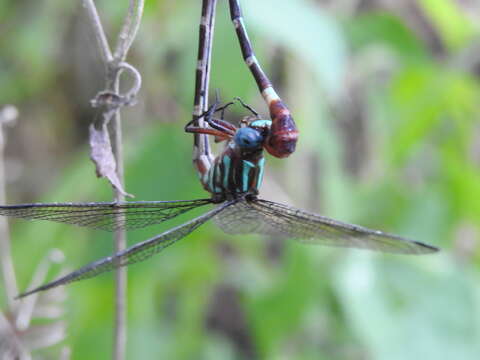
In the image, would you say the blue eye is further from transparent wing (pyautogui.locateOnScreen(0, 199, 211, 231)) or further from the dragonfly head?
transparent wing (pyautogui.locateOnScreen(0, 199, 211, 231))

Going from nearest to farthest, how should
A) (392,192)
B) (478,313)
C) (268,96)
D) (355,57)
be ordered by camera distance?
(268,96)
(478,313)
(392,192)
(355,57)

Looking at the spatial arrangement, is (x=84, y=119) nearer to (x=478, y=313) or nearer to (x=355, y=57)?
(x=355, y=57)

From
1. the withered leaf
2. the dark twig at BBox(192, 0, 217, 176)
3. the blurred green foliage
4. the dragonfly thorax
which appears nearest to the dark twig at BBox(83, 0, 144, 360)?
the withered leaf

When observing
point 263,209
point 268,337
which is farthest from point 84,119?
point 263,209

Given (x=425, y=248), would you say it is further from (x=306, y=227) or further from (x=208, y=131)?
(x=208, y=131)

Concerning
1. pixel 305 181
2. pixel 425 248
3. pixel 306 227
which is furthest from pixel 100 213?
pixel 305 181

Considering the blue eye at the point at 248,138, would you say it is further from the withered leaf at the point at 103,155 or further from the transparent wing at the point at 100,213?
the withered leaf at the point at 103,155
